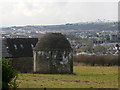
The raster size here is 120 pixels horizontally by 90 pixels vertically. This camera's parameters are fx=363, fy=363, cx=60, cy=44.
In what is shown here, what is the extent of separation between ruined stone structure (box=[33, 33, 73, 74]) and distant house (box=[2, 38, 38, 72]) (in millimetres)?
4323

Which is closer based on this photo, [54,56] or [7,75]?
[7,75]

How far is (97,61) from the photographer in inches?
2950

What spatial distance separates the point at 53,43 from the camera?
156 ft

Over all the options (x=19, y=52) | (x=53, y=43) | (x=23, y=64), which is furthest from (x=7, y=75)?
(x=19, y=52)

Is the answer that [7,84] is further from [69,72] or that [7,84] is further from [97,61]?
[97,61]

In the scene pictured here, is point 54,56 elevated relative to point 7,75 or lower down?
lower down

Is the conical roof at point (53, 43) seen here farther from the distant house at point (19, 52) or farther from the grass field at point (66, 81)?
the grass field at point (66, 81)

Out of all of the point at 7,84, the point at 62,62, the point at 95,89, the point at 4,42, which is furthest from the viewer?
the point at 4,42

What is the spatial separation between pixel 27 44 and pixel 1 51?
7.80 meters

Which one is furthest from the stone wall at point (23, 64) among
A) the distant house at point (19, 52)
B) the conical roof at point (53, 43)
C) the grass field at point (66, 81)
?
the grass field at point (66, 81)

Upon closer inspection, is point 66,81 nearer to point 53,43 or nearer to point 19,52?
point 53,43

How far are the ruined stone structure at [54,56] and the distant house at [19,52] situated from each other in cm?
432

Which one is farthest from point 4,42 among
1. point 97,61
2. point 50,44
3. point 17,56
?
point 97,61

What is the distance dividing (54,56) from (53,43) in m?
1.84
